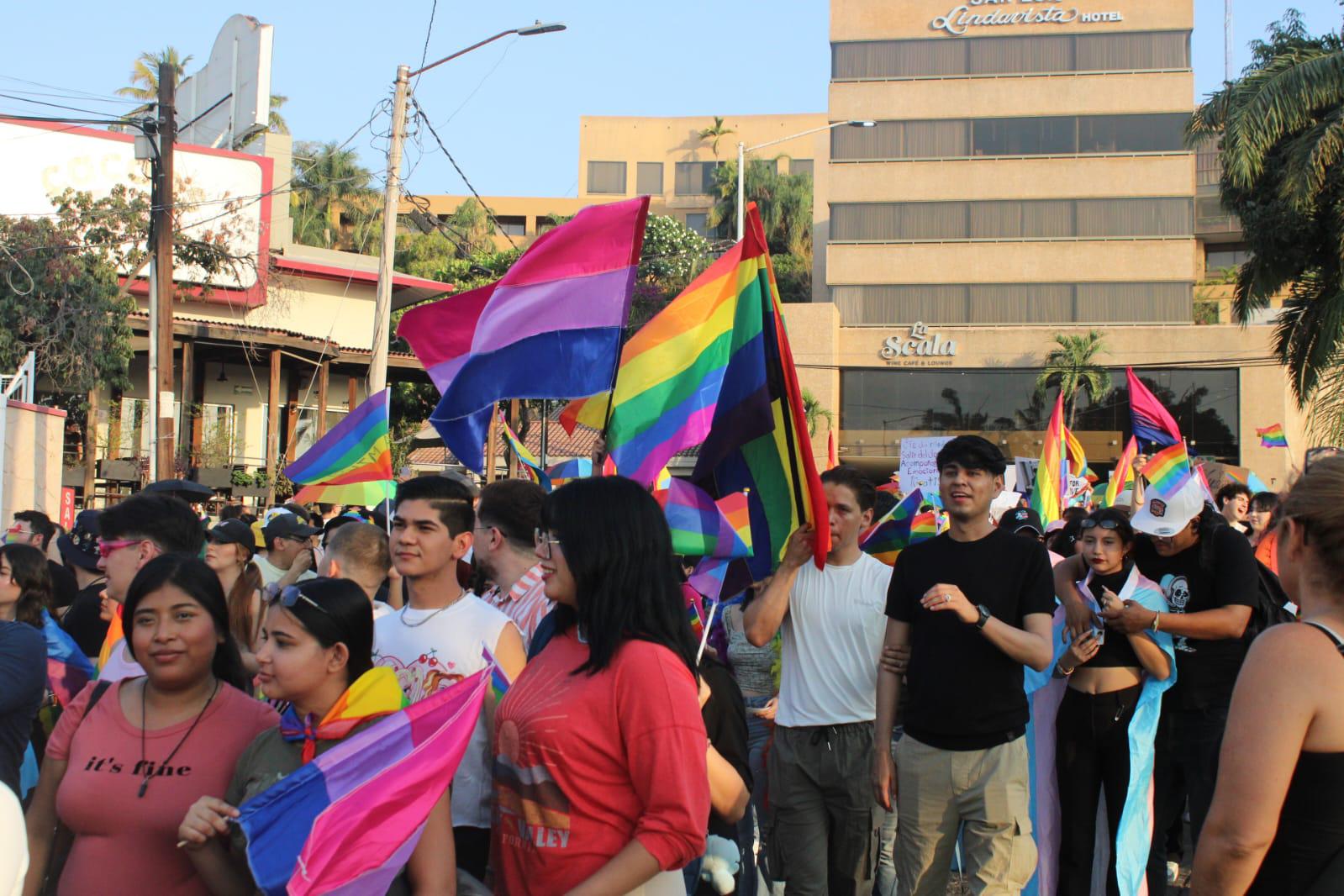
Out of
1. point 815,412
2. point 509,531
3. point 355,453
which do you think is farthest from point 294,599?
point 815,412

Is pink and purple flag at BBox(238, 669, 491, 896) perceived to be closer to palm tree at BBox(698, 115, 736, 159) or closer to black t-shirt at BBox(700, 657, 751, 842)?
black t-shirt at BBox(700, 657, 751, 842)

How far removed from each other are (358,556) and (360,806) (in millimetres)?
2410

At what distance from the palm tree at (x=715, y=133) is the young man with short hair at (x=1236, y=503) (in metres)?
66.5

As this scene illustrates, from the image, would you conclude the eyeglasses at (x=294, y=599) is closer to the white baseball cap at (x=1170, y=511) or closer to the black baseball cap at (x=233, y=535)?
the black baseball cap at (x=233, y=535)

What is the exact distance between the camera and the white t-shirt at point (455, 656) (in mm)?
3820

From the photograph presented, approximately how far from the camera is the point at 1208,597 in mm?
5758

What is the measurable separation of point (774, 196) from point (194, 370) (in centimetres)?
3832

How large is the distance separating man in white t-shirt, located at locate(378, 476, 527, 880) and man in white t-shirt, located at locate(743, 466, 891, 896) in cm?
140

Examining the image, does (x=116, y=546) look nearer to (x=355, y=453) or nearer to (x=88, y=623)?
(x=88, y=623)

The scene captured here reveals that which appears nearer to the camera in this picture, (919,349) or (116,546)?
(116,546)

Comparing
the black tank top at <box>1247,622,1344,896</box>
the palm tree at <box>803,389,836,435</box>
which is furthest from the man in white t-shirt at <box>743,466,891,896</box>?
the palm tree at <box>803,389,836,435</box>

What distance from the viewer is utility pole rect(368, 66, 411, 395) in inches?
655

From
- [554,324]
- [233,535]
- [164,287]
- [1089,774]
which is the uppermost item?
[164,287]

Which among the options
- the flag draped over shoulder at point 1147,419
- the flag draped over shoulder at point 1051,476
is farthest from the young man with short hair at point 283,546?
the flag draped over shoulder at point 1147,419
